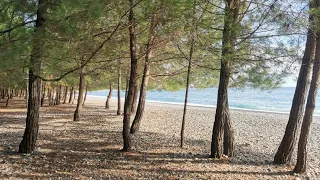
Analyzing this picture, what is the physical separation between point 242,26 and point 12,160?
4773mm

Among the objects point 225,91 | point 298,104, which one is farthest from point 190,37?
point 298,104

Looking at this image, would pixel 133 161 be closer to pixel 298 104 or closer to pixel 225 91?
pixel 225 91

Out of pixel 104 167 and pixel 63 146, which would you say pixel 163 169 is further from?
pixel 63 146

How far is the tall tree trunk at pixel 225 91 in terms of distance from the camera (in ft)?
15.5

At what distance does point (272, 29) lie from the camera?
451cm

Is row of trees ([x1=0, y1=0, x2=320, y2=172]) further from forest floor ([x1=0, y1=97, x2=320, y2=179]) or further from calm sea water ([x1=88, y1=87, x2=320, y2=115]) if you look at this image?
calm sea water ([x1=88, y1=87, x2=320, y2=115])

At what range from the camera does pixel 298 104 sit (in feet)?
17.7

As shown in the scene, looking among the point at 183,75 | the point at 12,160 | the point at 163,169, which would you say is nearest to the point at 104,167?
the point at 163,169

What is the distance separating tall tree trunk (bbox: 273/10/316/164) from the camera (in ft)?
16.6

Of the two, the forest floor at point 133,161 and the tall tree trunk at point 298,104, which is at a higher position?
the tall tree trunk at point 298,104

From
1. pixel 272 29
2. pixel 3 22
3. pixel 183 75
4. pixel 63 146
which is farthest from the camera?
pixel 183 75

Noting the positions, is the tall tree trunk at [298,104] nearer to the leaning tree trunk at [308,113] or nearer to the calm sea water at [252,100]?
the leaning tree trunk at [308,113]

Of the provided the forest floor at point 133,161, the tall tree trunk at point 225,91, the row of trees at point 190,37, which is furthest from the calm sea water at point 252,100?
the row of trees at point 190,37

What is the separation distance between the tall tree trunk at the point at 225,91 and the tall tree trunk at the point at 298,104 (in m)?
1.08
